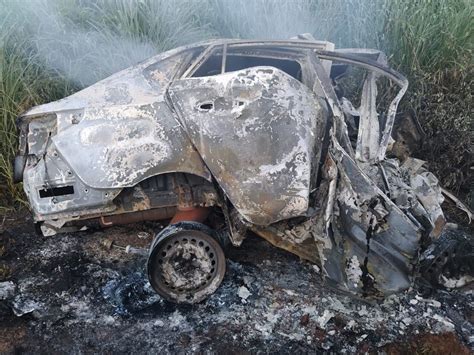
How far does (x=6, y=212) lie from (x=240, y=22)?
12.1ft

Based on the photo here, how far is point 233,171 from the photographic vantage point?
3.30 m

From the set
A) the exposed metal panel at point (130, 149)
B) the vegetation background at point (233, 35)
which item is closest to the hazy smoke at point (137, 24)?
the vegetation background at point (233, 35)

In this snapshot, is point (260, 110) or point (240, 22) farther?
point (240, 22)

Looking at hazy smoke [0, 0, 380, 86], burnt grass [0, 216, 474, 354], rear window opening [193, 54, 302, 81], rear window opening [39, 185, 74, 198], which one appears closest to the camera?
burnt grass [0, 216, 474, 354]

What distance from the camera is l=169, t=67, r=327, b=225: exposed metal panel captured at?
3.25m

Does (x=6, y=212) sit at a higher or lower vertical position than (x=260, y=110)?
lower

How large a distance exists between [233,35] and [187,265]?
3695 mm

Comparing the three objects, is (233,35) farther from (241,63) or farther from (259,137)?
(259,137)

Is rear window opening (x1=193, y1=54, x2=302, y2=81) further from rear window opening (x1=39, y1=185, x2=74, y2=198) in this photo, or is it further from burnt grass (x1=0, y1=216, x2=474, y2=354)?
burnt grass (x1=0, y1=216, x2=474, y2=354)

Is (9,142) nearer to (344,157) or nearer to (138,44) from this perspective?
(138,44)

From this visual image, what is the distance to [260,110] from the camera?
128 inches

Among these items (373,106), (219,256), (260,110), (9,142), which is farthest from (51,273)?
(373,106)

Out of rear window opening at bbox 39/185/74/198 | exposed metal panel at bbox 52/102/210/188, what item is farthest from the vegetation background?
exposed metal panel at bbox 52/102/210/188

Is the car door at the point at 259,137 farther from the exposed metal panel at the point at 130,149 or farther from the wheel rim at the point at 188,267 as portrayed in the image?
the wheel rim at the point at 188,267
